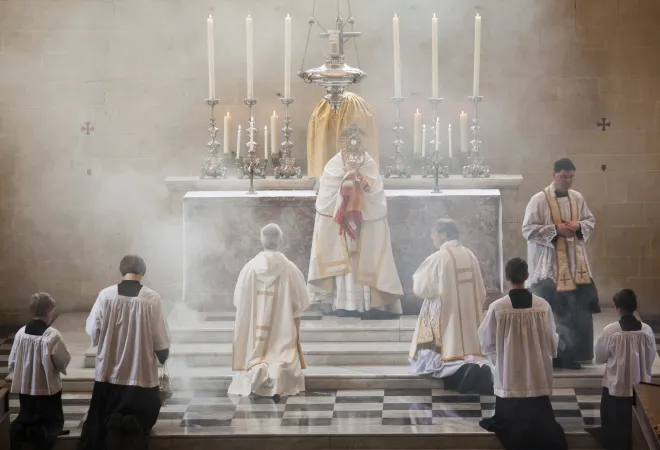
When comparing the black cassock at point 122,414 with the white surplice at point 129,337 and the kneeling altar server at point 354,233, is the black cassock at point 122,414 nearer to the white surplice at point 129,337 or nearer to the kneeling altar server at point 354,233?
the white surplice at point 129,337

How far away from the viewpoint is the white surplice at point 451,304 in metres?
10.4

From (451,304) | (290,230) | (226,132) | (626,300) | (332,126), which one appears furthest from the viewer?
(226,132)

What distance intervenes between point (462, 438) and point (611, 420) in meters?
1.05

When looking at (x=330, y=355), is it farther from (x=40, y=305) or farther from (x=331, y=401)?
(x=40, y=305)

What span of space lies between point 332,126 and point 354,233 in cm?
130

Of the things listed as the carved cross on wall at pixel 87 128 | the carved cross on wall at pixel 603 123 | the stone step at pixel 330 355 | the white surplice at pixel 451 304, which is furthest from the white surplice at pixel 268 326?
the carved cross on wall at pixel 603 123

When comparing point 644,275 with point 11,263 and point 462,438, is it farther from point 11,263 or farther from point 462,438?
point 11,263

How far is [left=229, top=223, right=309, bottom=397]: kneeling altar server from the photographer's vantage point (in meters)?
10.4

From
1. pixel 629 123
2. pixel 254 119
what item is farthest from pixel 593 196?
pixel 254 119

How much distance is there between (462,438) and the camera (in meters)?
9.45

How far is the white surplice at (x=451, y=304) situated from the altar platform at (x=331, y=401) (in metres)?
0.33

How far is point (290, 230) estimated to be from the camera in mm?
12086

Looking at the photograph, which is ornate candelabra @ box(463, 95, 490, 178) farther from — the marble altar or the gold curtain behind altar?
the gold curtain behind altar

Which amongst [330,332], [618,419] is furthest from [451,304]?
[618,419]
